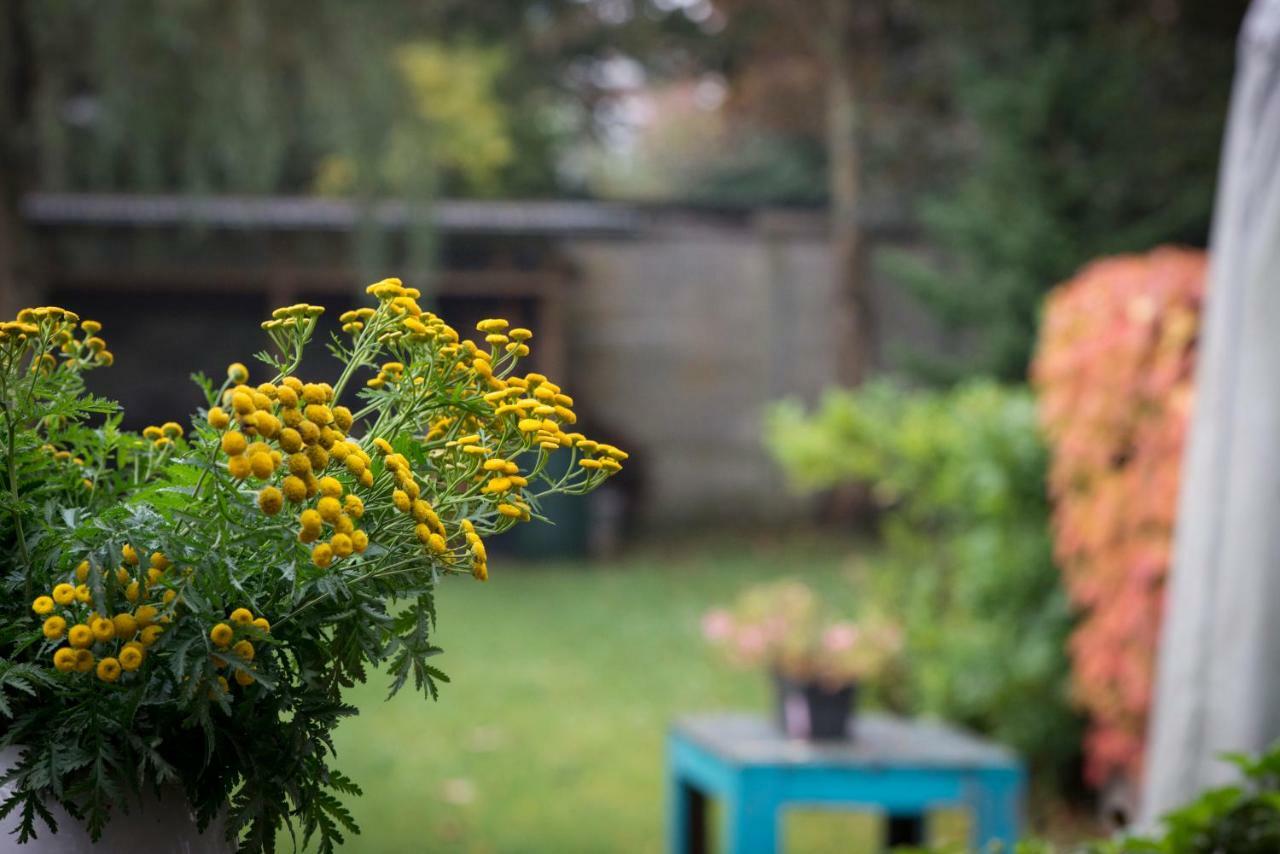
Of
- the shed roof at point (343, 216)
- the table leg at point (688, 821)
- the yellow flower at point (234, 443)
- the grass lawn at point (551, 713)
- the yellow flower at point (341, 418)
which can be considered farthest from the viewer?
the shed roof at point (343, 216)

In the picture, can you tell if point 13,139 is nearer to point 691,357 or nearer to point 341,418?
point 341,418

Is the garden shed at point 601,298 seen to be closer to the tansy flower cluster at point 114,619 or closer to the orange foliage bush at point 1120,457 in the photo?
the orange foliage bush at point 1120,457

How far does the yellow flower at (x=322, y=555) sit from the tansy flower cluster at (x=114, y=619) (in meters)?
0.08

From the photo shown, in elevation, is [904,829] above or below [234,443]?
below

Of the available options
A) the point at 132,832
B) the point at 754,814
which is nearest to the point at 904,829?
the point at 754,814

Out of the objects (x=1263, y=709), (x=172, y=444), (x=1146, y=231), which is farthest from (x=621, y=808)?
(x=1146, y=231)

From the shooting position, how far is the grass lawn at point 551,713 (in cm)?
456

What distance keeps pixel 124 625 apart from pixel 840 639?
9.26ft

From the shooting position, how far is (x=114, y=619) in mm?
796

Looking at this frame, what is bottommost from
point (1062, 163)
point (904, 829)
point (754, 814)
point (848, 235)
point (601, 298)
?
point (904, 829)

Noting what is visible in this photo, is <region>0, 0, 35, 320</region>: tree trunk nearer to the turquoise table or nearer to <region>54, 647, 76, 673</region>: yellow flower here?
the turquoise table

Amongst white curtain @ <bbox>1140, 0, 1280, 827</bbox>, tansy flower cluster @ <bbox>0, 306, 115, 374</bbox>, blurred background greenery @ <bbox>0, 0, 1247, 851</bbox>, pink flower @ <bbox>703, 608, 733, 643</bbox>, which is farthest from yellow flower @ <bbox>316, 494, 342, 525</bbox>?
pink flower @ <bbox>703, 608, 733, 643</bbox>

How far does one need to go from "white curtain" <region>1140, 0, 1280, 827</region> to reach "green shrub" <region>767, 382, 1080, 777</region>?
2.03 meters

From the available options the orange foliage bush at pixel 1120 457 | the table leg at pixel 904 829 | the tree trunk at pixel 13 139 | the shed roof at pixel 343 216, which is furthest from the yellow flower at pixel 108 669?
the shed roof at pixel 343 216
